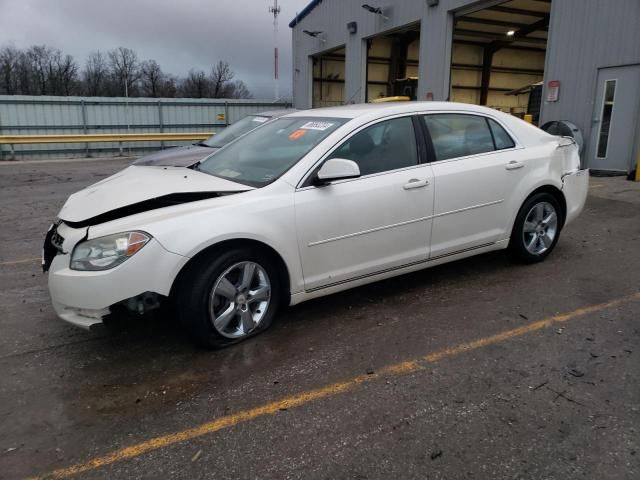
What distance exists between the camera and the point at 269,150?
424cm

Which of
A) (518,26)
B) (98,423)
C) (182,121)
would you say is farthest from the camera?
(182,121)

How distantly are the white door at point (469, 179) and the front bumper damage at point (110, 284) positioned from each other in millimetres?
2166

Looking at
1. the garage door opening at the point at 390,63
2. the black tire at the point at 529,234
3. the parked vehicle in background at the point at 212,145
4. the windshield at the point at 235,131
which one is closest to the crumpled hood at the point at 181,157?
the parked vehicle in background at the point at 212,145

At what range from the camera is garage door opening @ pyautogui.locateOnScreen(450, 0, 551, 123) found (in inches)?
722

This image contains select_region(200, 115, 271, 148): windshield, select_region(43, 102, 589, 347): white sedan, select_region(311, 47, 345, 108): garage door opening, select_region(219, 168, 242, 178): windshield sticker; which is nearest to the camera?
select_region(43, 102, 589, 347): white sedan

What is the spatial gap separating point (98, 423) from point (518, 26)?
67.3 feet

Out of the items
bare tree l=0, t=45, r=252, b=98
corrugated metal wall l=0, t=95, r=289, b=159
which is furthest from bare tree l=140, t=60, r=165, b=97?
corrugated metal wall l=0, t=95, r=289, b=159

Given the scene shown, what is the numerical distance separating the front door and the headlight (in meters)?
10.5

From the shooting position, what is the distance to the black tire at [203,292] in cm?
330

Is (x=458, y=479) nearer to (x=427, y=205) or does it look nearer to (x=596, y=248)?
(x=427, y=205)

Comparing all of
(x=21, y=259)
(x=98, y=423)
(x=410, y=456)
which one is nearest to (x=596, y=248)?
(x=410, y=456)

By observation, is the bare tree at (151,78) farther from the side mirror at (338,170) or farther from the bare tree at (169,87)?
the side mirror at (338,170)

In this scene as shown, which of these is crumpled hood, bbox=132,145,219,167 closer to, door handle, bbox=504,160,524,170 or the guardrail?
door handle, bbox=504,160,524,170

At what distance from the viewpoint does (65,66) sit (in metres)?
58.0
